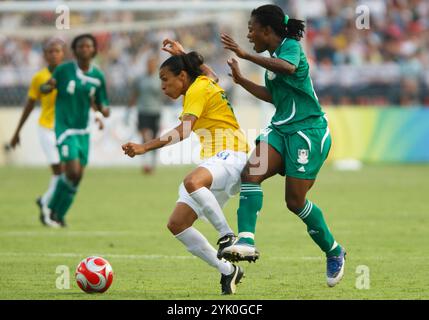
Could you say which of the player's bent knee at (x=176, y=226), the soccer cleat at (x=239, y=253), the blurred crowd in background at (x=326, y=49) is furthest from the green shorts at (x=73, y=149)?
the blurred crowd in background at (x=326, y=49)

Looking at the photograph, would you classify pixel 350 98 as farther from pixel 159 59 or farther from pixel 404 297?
pixel 404 297

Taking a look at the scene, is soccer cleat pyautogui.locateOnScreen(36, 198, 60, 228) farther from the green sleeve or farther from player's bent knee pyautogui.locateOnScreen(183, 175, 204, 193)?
the green sleeve

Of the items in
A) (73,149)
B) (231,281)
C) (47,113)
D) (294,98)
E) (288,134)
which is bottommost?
(231,281)

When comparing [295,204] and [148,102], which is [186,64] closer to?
[295,204]

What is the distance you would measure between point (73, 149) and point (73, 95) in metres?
0.74

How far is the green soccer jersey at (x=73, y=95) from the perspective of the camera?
570 inches

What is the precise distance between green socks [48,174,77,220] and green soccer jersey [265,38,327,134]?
19.2 ft

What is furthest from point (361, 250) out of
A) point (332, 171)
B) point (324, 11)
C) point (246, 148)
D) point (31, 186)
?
point (324, 11)

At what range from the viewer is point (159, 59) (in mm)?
25750

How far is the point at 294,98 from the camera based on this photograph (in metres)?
9.16

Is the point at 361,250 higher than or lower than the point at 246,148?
lower

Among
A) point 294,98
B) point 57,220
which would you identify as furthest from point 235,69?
point 57,220

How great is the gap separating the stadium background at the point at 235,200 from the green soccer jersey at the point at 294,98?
142 centimetres

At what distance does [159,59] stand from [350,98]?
5181 mm
